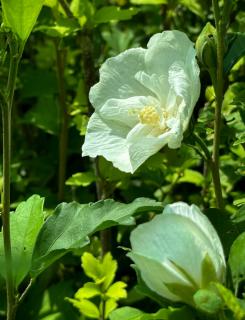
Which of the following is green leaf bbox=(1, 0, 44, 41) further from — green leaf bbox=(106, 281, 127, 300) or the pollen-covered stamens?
green leaf bbox=(106, 281, 127, 300)

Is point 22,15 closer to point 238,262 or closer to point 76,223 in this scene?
point 76,223

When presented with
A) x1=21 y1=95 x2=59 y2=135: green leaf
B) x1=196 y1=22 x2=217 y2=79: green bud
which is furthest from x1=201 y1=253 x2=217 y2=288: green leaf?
x1=21 y1=95 x2=59 y2=135: green leaf

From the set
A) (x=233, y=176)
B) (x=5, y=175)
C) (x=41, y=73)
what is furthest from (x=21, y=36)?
(x=41, y=73)

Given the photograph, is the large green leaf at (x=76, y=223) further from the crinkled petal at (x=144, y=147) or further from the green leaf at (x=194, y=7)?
the green leaf at (x=194, y=7)

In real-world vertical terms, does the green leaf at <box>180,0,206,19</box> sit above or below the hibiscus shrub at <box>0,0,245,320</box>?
above

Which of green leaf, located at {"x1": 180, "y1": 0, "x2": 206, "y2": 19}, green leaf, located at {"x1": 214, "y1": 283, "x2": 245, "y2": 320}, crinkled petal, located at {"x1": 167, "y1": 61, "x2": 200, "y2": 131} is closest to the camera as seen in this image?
green leaf, located at {"x1": 214, "y1": 283, "x2": 245, "y2": 320}

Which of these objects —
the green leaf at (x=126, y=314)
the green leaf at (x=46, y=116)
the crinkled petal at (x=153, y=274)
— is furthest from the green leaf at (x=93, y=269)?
the green leaf at (x=46, y=116)
